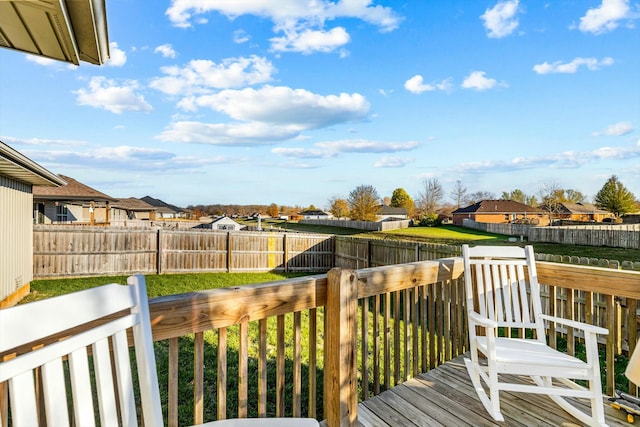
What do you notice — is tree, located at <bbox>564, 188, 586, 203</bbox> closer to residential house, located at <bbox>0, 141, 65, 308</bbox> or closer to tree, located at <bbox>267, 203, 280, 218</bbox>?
tree, located at <bbox>267, 203, 280, 218</bbox>

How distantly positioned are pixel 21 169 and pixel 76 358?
21.5ft

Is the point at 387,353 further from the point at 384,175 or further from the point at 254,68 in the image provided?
the point at 384,175

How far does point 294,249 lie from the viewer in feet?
39.0

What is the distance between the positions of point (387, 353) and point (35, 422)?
2.06m

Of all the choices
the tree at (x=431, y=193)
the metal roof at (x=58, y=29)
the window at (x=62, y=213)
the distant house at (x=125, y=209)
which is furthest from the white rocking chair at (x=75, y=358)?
the tree at (x=431, y=193)

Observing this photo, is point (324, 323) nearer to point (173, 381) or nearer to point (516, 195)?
point (173, 381)

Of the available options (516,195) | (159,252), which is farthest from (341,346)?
(516,195)

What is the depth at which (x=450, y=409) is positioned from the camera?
217 cm

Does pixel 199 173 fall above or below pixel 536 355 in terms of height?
above

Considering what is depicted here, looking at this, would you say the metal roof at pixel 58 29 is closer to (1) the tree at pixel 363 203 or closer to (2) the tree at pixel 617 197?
(1) the tree at pixel 363 203

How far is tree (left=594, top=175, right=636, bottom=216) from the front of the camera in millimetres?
32281

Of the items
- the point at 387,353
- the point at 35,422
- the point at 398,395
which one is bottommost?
the point at 398,395

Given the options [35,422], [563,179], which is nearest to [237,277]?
[35,422]

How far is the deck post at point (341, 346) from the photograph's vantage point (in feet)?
5.78
